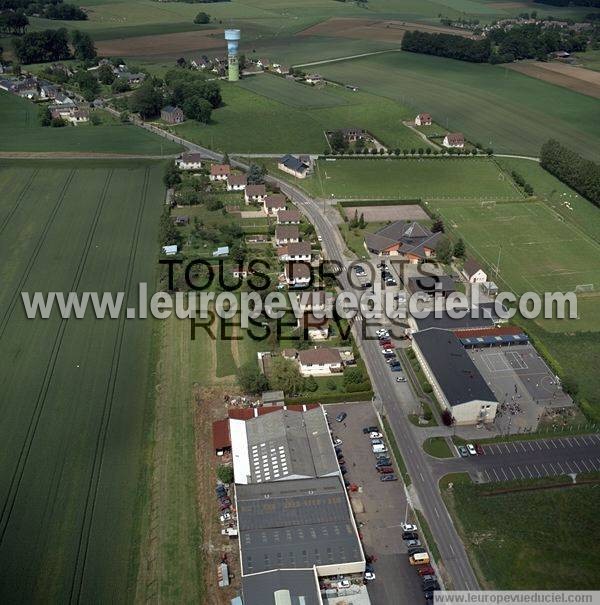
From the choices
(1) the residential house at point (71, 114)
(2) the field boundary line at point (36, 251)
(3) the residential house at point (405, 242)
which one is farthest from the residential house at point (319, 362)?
(1) the residential house at point (71, 114)

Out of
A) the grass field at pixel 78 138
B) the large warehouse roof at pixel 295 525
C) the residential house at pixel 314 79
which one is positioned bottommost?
the large warehouse roof at pixel 295 525

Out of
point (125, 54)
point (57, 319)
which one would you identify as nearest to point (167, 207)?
point (57, 319)

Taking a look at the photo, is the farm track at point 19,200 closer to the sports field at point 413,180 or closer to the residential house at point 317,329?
the sports field at point 413,180

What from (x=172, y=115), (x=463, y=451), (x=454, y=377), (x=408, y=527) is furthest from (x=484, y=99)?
(x=408, y=527)

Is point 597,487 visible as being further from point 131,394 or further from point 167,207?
point 167,207

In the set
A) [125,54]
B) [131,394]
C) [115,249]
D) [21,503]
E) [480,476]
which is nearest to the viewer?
[21,503]

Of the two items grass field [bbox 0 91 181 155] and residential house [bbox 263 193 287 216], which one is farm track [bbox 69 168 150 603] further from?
grass field [bbox 0 91 181 155]
